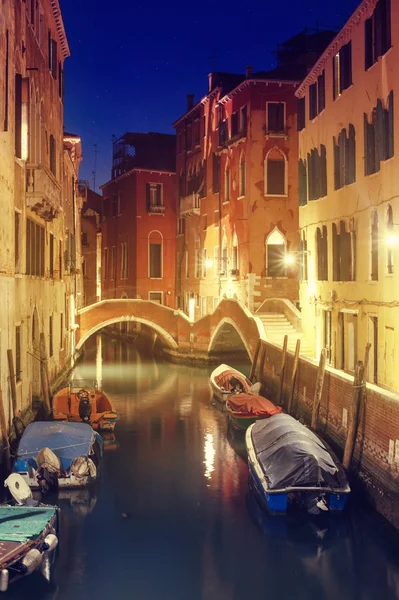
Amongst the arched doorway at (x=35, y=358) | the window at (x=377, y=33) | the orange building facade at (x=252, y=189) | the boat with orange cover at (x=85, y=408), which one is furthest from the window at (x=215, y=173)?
the window at (x=377, y=33)

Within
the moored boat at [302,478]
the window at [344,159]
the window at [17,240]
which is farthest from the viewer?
the window at [344,159]

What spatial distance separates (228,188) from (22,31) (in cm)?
1457

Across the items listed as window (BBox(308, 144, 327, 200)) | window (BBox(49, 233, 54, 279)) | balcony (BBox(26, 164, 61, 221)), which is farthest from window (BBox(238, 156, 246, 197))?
balcony (BBox(26, 164, 61, 221))

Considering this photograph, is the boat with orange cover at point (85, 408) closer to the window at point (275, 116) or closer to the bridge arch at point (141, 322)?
the bridge arch at point (141, 322)

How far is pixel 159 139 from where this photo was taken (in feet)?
130

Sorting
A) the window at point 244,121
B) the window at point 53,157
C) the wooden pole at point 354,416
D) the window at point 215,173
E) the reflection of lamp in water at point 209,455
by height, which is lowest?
the reflection of lamp in water at point 209,455

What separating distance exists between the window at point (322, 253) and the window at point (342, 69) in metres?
3.53

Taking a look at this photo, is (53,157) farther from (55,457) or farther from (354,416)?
(354,416)

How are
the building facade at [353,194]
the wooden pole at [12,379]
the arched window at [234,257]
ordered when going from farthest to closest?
the arched window at [234,257] → the building facade at [353,194] → the wooden pole at [12,379]

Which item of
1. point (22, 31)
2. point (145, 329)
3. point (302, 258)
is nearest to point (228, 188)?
point (302, 258)

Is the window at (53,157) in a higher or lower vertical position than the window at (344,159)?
higher

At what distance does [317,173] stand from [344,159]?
2.34 meters

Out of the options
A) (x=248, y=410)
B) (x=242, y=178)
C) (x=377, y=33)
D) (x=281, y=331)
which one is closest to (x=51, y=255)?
(x=281, y=331)

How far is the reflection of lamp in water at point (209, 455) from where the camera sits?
47.9ft
